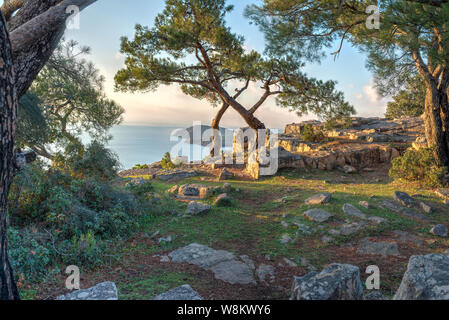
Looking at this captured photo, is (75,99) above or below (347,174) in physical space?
above

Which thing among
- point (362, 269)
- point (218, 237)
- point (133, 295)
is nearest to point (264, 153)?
point (218, 237)

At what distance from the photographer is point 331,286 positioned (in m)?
2.71

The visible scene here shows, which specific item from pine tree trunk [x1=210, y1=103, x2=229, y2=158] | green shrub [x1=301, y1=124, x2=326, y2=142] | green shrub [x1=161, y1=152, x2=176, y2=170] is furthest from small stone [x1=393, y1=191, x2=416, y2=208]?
green shrub [x1=161, y1=152, x2=176, y2=170]

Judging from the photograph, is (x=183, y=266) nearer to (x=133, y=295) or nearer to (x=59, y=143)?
(x=133, y=295)

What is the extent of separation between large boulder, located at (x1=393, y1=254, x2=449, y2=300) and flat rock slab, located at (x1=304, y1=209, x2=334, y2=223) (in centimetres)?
331

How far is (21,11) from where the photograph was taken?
401cm

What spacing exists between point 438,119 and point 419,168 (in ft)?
6.66

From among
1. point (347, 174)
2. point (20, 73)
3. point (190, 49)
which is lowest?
point (347, 174)

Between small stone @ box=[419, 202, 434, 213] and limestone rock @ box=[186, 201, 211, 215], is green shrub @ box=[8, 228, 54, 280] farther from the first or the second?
small stone @ box=[419, 202, 434, 213]

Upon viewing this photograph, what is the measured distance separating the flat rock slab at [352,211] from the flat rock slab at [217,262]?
124 inches

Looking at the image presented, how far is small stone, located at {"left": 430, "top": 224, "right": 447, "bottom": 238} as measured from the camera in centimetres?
541

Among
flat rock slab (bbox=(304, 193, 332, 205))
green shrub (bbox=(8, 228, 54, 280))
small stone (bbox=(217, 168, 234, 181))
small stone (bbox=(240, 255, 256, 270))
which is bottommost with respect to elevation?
small stone (bbox=(240, 255, 256, 270))

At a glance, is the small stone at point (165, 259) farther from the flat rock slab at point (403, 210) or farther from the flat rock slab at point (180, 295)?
the flat rock slab at point (403, 210)

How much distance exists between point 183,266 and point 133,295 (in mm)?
1028
